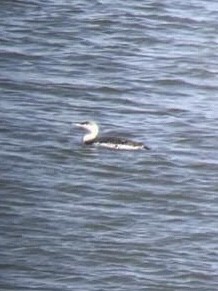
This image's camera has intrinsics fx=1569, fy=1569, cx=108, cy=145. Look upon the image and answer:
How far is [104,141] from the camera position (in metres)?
16.1

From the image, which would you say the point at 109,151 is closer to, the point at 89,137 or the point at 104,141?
the point at 104,141

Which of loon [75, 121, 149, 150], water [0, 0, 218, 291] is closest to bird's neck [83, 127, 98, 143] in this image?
loon [75, 121, 149, 150]

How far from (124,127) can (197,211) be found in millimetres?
2890

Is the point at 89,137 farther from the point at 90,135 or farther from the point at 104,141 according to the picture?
the point at 104,141

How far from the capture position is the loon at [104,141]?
1572 centimetres

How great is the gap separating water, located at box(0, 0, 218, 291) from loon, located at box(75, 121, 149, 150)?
3.3 inches

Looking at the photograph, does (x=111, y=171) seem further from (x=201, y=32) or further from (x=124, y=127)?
(x=201, y=32)

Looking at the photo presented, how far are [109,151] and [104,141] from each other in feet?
0.39

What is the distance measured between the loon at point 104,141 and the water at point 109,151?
0.27ft

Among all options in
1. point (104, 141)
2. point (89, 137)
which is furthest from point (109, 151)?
point (89, 137)

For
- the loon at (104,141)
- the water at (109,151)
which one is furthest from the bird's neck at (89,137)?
the water at (109,151)

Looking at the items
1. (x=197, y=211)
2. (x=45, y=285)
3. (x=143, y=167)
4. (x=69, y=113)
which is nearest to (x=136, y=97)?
(x=69, y=113)

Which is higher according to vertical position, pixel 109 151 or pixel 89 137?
pixel 89 137

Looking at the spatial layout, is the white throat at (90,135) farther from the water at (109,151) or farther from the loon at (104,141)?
the water at (109,151)
